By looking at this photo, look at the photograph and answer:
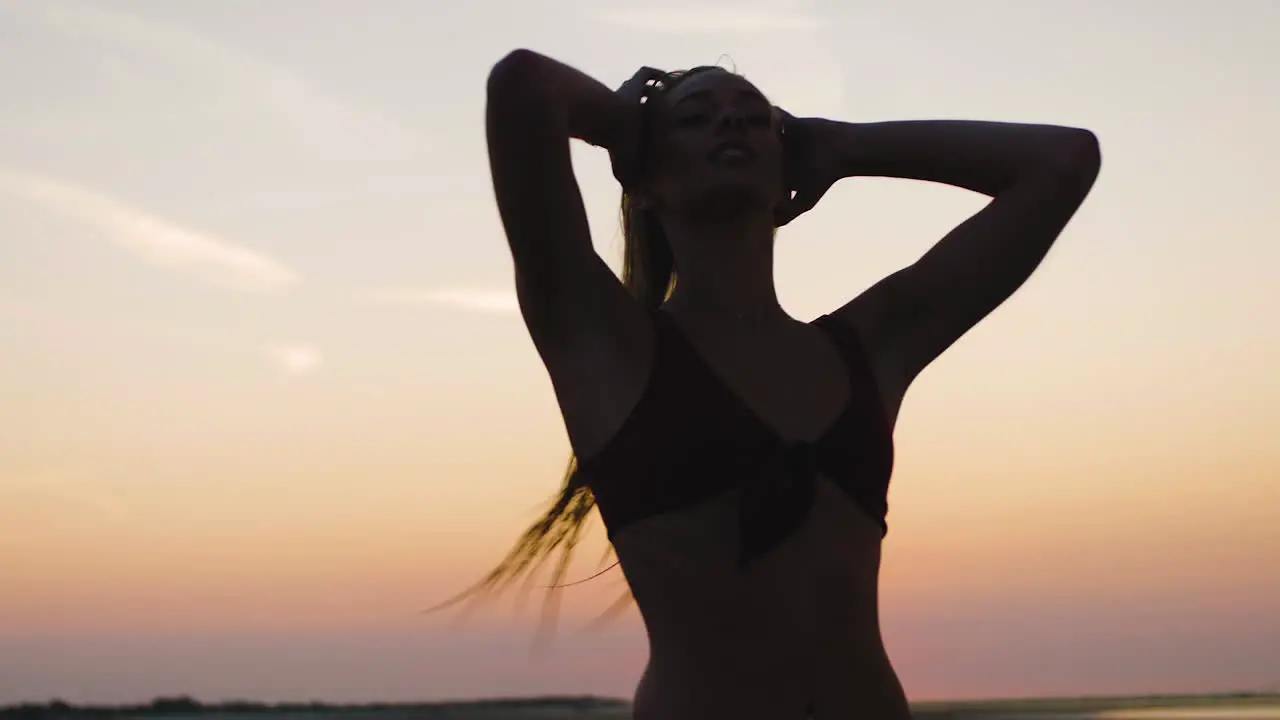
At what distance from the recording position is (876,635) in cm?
312

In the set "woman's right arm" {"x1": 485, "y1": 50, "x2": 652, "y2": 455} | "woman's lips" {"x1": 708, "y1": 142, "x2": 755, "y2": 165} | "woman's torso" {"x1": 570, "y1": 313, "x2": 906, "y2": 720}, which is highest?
"woman's lips" {"x1": 708, "y1": 142, "x2": 755, "y2": 165}

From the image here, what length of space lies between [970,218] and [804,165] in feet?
1.55

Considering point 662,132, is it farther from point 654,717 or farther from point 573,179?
point 654,717

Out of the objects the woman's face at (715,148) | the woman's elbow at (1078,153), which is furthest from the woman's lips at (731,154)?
the woman's elbow at (1078,153)

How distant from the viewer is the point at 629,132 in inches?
134

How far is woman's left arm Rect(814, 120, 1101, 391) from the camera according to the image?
141 inches

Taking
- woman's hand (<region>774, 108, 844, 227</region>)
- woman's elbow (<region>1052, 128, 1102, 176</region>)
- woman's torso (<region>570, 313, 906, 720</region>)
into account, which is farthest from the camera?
woman's elbow (<region>1052, 128, 1102, 176</region>)

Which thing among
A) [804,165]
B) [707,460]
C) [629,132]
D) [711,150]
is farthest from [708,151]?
[707,460]

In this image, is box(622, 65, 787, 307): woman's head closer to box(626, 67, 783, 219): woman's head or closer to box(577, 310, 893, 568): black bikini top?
box(626, 67, 783, 219): woman's head

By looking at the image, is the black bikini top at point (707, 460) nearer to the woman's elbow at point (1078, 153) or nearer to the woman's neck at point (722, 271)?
the woman's neck at point (722, 271)

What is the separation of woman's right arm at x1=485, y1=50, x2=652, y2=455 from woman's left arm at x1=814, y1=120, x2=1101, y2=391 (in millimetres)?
684

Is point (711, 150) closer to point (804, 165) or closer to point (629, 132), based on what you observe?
point (629, 132)

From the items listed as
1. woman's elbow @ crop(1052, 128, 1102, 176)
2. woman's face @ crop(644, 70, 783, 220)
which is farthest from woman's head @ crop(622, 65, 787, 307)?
woman's elbow @ crop(1052, 128, 1102, 176)

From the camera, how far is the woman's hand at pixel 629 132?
3.38 m
